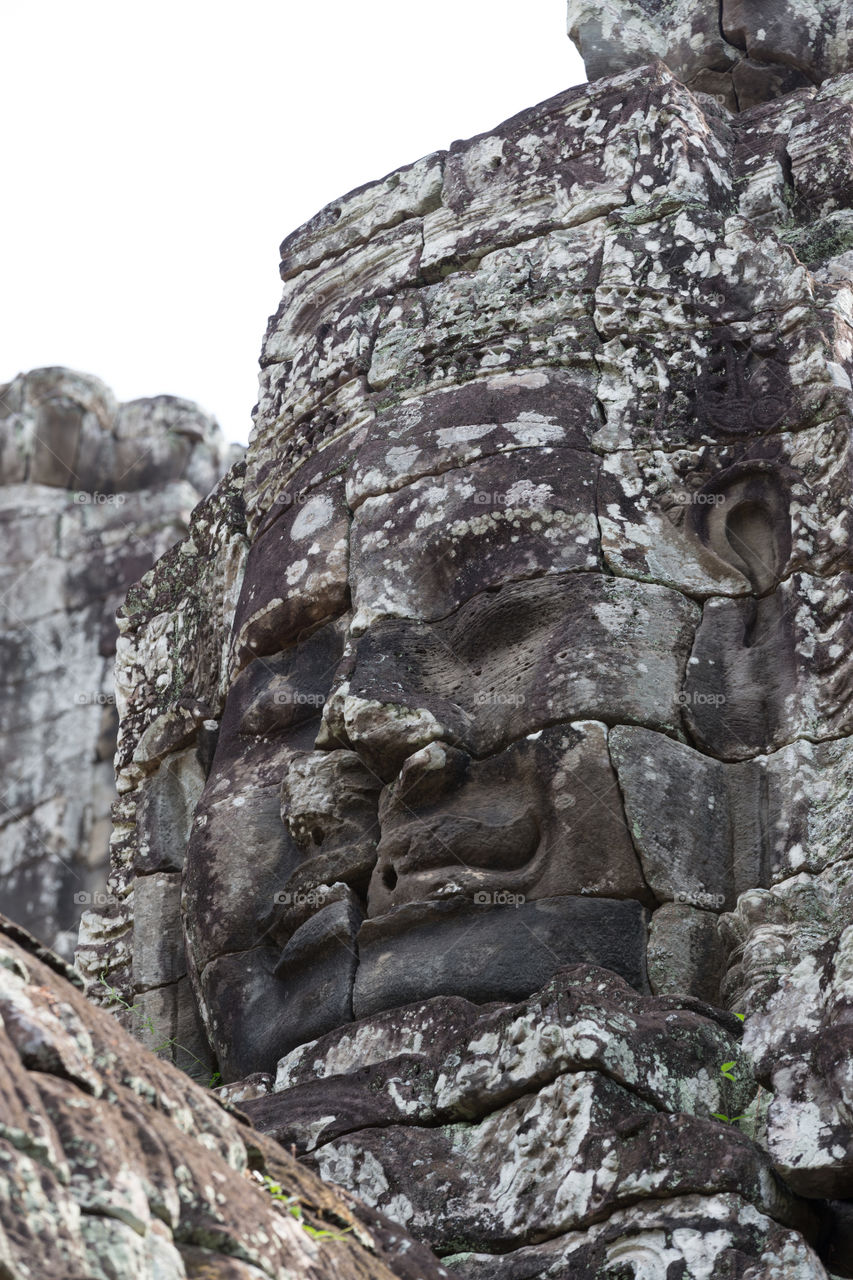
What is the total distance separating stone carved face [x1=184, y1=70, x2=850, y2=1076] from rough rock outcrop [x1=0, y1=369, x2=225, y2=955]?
32.3 ft

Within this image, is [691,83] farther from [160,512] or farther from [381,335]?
[160,512]

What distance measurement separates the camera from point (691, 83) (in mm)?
9641
